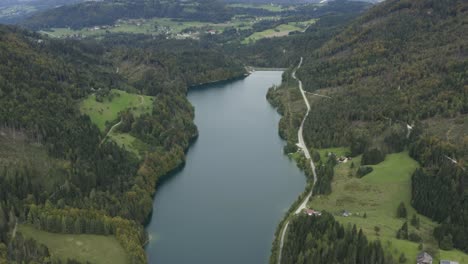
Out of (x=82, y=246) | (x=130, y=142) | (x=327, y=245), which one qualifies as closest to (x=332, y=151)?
(x=327, y=245)

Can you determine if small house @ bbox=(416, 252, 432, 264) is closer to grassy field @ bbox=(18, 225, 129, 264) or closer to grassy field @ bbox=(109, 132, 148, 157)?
grassy field @ bbox=(18, 225, 129, 264)

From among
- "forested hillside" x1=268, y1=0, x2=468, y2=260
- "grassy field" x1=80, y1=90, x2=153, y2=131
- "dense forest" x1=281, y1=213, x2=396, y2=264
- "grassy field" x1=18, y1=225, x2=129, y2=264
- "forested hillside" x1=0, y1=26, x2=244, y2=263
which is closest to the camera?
"dense forest" x1=281, y1=213, x2=396, y2=264

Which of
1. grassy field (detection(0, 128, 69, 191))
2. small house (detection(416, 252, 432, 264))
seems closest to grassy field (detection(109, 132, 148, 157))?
grassy field (detection(0, 128, 69, 191))

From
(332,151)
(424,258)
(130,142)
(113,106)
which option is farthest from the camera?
(113,106)

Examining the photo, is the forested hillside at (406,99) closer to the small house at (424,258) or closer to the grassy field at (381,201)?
the grassy field at (381,201)

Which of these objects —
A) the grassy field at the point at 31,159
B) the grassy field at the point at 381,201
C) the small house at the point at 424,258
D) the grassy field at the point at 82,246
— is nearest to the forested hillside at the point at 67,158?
the grassy field at the point at 31,159

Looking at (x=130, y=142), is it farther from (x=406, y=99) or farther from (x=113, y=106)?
(x=406, y=99)

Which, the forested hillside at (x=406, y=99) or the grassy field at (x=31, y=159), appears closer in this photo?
the forested hillside at (x=406, y=99)
